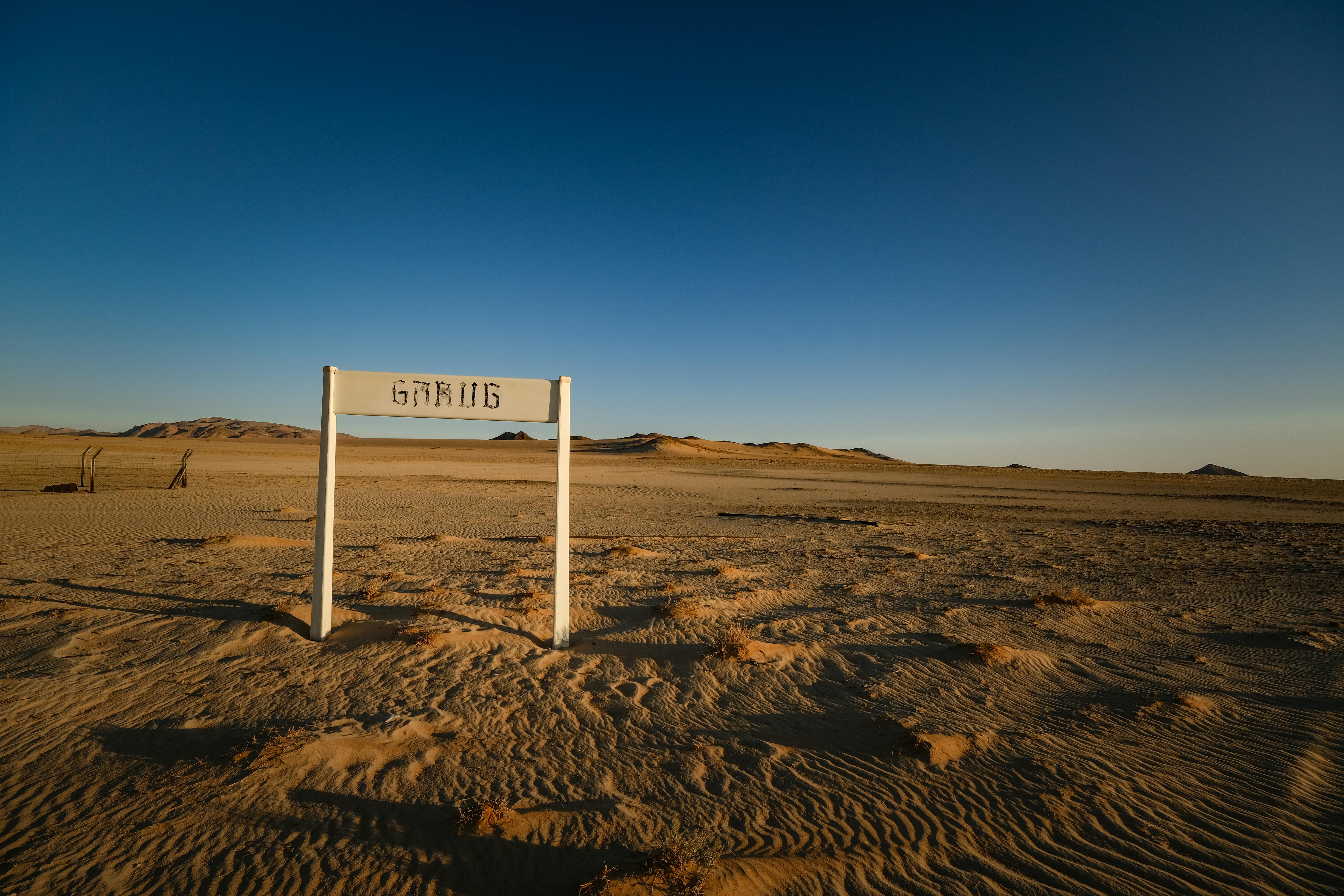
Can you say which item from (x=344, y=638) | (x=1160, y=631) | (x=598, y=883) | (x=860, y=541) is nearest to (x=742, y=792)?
(x=598, y=883)

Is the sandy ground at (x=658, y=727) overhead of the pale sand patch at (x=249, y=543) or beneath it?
beneath

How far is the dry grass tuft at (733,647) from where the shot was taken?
6090 mm

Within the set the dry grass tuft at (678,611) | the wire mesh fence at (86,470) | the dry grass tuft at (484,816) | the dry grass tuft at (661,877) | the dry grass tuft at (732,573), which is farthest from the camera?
the wire mesh fence at (86,470)

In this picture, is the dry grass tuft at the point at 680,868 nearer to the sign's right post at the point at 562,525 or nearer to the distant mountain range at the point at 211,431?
the sign's right post at the point at 562,525

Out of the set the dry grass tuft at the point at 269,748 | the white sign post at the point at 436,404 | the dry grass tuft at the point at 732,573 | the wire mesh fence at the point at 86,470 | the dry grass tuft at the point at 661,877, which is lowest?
the dry grass tuft at the point at 661,877

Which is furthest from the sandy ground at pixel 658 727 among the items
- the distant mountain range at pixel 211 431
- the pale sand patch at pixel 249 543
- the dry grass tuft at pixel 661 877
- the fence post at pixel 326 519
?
the distant mountain range at pixel 211 431

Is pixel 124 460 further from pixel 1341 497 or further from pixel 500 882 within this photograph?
pixel 1341 497

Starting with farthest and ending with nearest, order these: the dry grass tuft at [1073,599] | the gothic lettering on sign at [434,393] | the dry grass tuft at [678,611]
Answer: the dry grass tuft at [1073,599] < the dry grass tuft at [678,611] < the gothic lettering on sign at [434,393]

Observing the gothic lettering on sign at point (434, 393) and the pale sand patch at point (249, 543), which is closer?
the gothic lettering on sign at point (434, 393)

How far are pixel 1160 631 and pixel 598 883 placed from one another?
7.74m

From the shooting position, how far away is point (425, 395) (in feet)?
18.3

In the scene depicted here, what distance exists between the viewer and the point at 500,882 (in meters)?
2.91

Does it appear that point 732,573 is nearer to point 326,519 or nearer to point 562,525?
point 562,525

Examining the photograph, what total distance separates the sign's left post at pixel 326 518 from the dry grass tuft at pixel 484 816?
3119 mm
